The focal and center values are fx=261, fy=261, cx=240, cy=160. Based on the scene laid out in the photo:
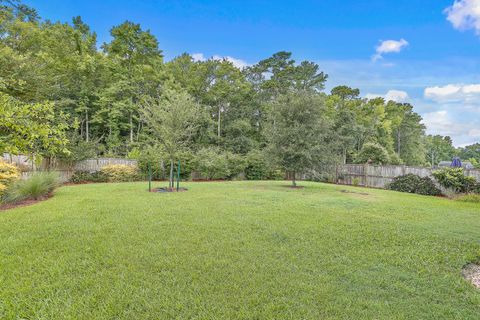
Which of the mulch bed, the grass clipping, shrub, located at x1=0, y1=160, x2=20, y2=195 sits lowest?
the grass clipping

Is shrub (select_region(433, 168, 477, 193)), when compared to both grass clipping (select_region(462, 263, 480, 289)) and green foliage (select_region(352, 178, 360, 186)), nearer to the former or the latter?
green foliage (select_region(352, 178, 360, 186))

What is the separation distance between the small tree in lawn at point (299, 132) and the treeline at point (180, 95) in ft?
0.15

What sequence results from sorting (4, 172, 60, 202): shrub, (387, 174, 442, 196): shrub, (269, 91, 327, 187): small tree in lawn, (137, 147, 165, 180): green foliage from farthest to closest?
(137, 147, 165, 180): green foliage < (387, 174, 442, 196): shrub < (269, 91, 327, 187): small tree in lawn < (4, 172, 60, 202): shrub

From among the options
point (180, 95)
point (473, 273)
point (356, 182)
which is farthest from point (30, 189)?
point (356, 182)

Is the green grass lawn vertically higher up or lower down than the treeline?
lower down

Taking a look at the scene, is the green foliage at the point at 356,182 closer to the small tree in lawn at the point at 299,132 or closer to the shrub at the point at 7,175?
the small tree in lawn at the point at 299,132

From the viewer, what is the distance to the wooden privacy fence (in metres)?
14.1

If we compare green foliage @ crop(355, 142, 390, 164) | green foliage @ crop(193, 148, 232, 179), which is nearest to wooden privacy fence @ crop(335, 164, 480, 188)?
green foliage @ crop(355, 142, 390, 164)

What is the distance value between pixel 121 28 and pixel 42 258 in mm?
25013

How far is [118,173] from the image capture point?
15.4 metres

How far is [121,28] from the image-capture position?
76.2 ft

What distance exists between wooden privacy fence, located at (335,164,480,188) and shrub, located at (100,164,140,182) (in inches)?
532

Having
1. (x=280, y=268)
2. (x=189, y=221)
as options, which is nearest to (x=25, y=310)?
(x=280, y=268)

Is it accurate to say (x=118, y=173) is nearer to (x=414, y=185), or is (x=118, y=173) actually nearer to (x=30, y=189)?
(x=30, y=189)
